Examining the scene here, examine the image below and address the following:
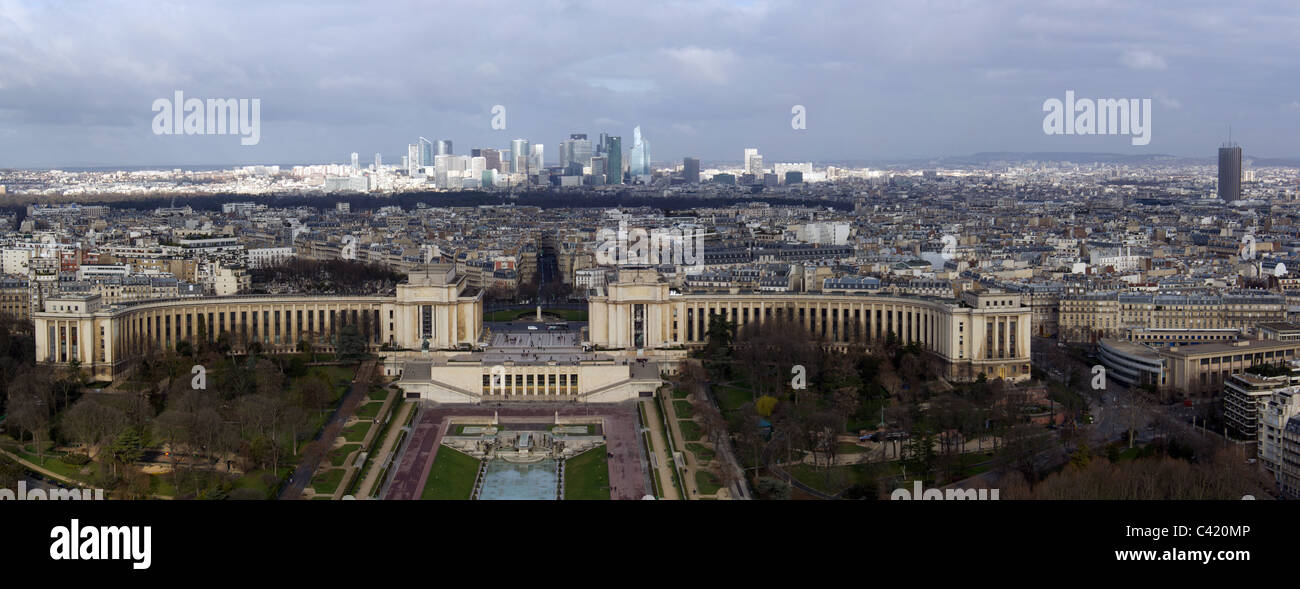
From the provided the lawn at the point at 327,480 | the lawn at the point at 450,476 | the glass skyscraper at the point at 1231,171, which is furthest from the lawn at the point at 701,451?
the glass skyscraper at the point at 1231,171

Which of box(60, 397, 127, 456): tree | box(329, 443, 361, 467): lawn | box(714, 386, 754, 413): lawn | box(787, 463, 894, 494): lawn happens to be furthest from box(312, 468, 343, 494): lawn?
box(714, 386, 754, 413): lawn

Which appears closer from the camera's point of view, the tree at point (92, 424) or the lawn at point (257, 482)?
the lawn at point (257, 482)

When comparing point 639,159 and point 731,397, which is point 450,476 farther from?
point 639,159

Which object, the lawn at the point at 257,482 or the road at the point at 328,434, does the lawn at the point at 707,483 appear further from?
the lawn at the point at 257,482

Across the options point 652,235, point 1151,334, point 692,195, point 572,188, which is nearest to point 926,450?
point 1151,334

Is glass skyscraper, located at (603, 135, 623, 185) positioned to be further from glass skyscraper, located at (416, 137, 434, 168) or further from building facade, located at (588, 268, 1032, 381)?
building facade, located at (588, 268, 1032, 381)

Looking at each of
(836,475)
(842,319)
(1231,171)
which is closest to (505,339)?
(842,319)

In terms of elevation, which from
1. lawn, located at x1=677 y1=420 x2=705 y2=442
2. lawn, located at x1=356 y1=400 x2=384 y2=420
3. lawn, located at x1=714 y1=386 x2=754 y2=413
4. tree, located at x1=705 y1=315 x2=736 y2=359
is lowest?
lawn, located at x1=677 y1=420 x2=705 y2=442

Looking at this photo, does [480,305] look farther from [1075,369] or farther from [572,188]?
[572,188]
